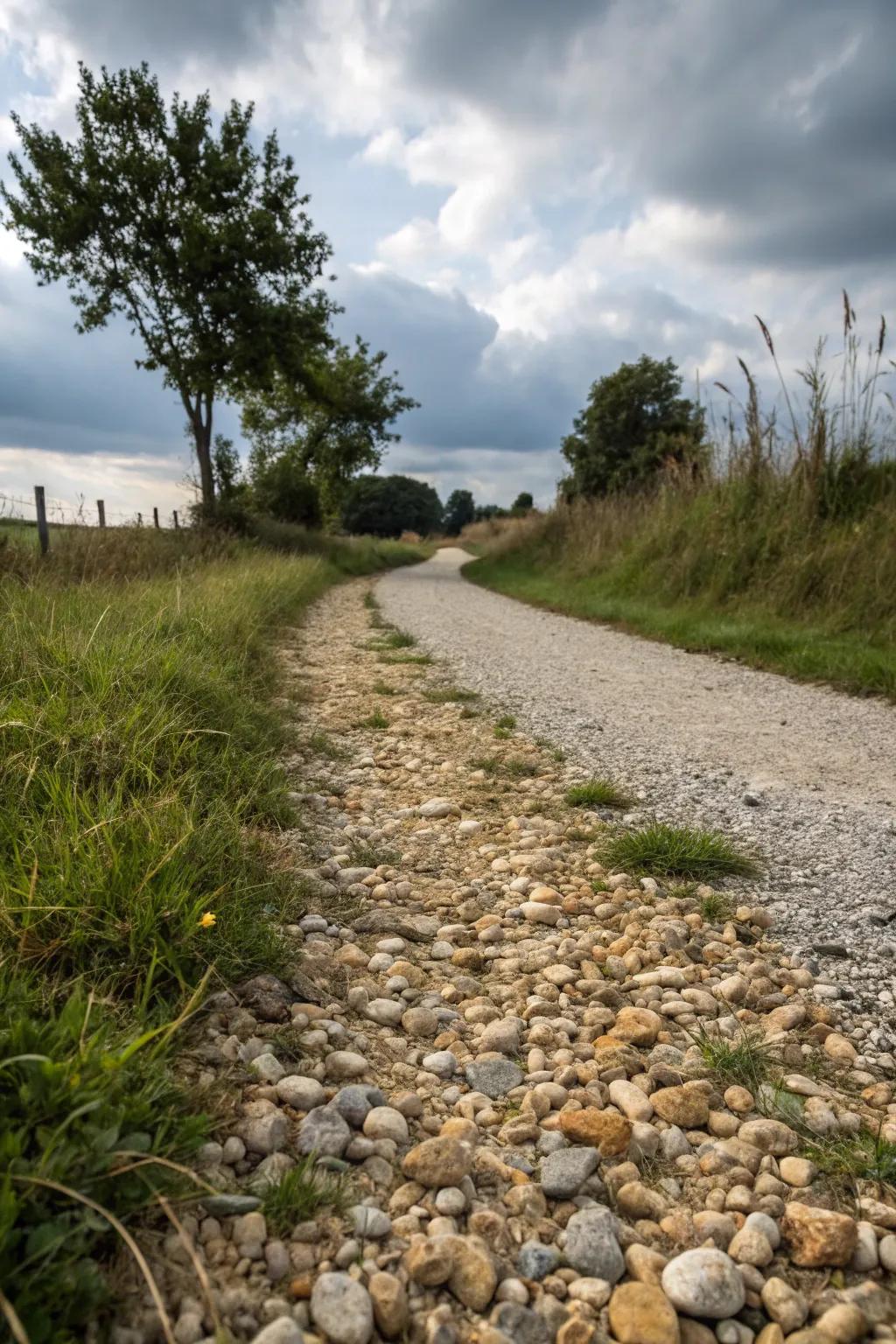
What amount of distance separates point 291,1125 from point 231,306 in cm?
2451

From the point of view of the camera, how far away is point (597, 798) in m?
3.76

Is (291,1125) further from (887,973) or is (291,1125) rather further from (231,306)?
(231,306)

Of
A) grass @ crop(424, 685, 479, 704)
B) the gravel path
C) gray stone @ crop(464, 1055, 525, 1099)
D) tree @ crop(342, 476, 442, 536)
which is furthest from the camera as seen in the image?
tree @ crop(342, 476, 442, 536)

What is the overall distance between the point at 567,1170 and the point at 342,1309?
0.55 metres

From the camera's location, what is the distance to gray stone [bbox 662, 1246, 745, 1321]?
54.0 inches

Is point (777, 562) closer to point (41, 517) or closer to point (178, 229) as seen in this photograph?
point (41, 517)

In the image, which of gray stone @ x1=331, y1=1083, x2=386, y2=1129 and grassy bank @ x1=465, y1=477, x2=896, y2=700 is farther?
grassy bank @ x1=465, y1=477, x2=896, y2=700

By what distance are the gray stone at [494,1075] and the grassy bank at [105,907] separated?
652mm

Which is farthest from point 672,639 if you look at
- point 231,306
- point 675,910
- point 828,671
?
point 231,306

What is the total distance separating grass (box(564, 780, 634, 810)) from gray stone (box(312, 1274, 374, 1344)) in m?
2.58

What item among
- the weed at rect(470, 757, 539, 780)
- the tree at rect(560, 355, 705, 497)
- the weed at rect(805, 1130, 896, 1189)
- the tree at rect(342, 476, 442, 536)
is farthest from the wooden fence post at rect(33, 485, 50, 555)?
the tree at rect(342, 476, 442, 536)

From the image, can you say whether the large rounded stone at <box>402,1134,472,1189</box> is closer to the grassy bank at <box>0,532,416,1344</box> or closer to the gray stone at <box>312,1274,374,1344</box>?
the gray stone at <box>312,1274,374,1344</box>

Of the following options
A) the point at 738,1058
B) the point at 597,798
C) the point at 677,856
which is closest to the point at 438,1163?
the point at 738,1058

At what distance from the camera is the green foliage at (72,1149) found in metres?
1.19
